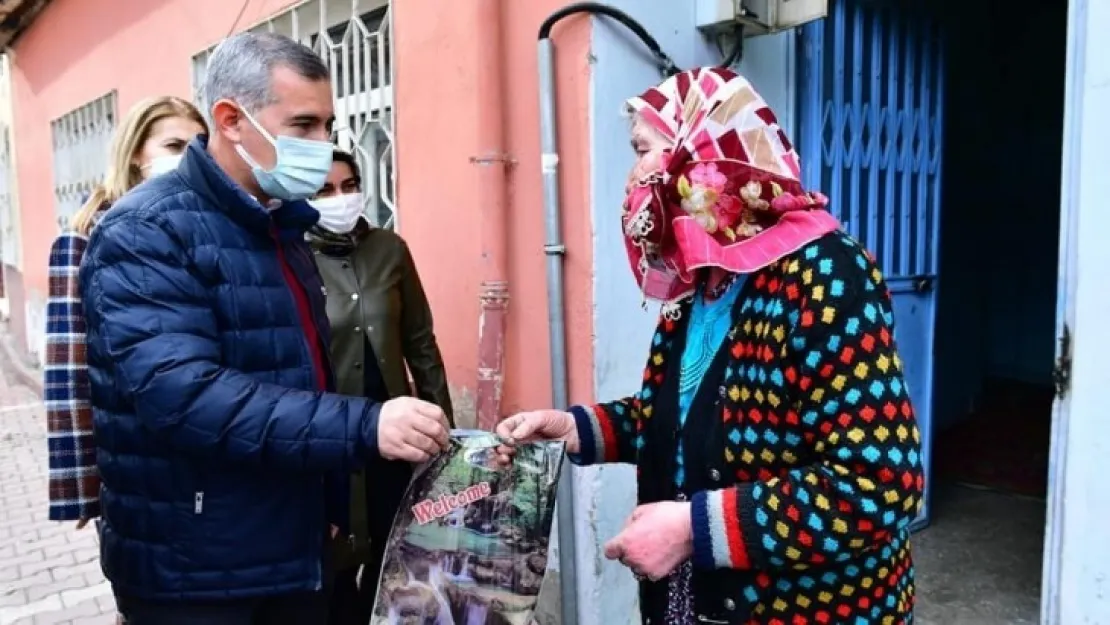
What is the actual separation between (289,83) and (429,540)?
2.97ft

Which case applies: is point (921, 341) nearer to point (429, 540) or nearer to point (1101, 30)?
point (1101, 30)

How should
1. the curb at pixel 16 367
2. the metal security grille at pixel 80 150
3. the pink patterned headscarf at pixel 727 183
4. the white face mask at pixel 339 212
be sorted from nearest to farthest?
the pink patterned headscarf at pixel 727 183, the white face mask at pixel 339 212, the metal security grille at pixel 80 150, the curb at pixel 16 367

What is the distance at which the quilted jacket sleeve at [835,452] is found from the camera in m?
1.17

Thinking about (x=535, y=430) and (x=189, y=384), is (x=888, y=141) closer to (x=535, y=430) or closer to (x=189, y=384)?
(x=535, y=430)

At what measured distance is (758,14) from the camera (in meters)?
2.67

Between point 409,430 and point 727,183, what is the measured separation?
0.67 m

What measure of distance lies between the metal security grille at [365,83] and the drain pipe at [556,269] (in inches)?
42.1

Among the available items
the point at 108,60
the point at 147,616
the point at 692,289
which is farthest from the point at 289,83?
the point at 108,60

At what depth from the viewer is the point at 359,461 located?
55.2 inches

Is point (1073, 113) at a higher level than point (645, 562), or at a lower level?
higher

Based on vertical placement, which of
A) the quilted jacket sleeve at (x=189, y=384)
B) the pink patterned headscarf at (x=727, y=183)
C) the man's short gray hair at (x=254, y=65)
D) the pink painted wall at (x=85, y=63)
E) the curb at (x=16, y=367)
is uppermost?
the pink painted wall at (x=85, y=63)

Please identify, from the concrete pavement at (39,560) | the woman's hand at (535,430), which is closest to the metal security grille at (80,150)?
the concrete pavement at (39,560)

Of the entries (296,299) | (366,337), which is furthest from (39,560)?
(296,299)

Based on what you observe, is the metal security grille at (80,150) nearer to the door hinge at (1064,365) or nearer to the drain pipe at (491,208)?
the drain pipe at (491,208)
